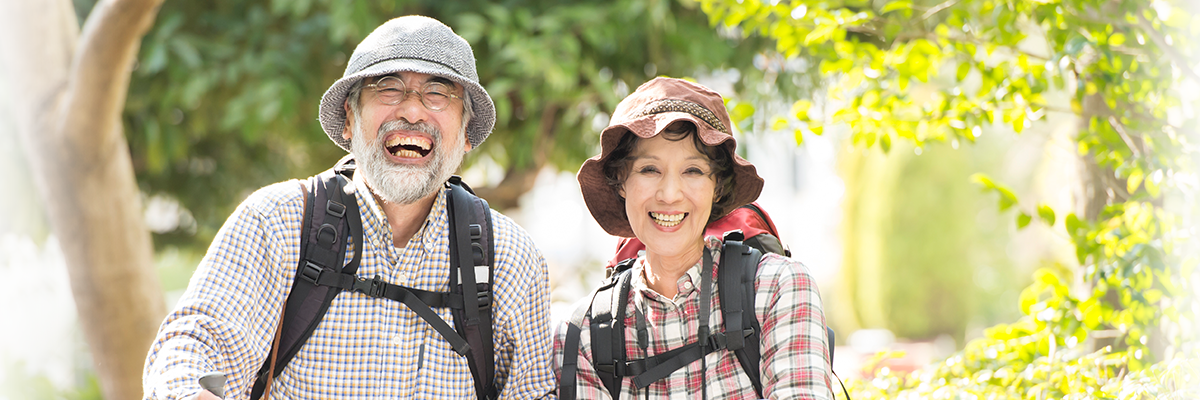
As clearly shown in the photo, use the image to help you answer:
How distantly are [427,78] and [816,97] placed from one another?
12.0 feet

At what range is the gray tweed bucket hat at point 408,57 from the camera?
2.05 metres

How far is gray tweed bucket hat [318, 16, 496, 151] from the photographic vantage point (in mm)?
2051

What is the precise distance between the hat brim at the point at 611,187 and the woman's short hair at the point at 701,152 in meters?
0.01

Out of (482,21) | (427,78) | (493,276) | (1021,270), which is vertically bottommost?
(1021,270)

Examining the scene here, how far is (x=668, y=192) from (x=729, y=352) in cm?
38

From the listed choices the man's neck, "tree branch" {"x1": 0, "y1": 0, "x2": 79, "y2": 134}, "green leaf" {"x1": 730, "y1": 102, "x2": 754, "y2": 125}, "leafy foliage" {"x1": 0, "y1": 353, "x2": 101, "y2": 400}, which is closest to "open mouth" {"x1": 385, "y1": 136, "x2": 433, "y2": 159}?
the man's neck

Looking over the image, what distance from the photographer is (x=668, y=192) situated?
6.51ft

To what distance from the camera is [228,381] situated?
1902 millimetres

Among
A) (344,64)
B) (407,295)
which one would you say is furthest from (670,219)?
(344,64)

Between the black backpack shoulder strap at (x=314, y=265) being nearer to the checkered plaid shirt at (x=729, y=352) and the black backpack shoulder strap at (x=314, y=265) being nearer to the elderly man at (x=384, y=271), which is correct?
the elderly man at (x=384, y=271)

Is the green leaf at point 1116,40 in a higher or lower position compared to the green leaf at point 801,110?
higher

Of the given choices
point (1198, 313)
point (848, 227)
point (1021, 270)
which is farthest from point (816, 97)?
point (1021, 270)

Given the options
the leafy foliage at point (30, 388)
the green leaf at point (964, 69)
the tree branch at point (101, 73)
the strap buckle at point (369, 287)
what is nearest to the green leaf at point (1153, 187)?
the green leaf at point (964, 69)

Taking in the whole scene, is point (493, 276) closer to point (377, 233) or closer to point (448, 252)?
point (448, 252)
